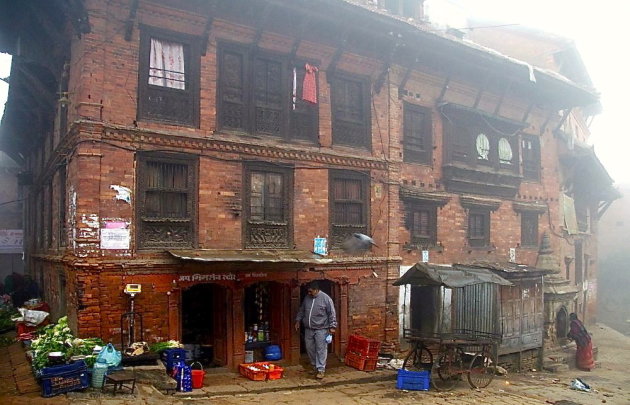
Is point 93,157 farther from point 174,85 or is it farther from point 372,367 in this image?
point 372,367

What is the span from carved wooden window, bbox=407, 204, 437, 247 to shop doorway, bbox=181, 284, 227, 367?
21.1 feet

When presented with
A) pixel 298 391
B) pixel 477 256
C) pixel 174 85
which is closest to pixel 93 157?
pixel 174 85

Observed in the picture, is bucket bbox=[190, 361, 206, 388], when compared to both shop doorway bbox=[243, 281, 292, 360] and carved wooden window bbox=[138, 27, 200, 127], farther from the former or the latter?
carved wooden window bbox=[138, 27, 200, 127]

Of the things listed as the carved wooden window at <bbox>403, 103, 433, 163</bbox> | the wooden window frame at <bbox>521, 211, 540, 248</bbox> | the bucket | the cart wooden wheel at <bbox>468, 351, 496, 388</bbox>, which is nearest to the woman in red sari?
the wooden window frame at <bbox>521, 211, 540, 248</bbox>

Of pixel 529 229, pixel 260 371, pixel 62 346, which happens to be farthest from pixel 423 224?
pixel 62 346

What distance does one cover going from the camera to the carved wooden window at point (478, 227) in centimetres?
1893

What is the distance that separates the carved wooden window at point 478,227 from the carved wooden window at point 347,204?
16.1ft

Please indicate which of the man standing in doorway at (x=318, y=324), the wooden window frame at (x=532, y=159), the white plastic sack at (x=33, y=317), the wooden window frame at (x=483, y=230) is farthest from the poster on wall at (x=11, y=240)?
the wooden window frame at (x=532, y=159)

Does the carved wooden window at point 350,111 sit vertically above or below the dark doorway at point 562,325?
above

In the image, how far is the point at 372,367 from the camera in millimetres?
14117

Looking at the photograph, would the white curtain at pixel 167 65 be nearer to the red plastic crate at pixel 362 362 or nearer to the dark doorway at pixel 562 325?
the red plastic crate at pixel 362 362

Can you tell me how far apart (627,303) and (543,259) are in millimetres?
18808

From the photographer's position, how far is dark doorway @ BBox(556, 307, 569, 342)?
19.9 m

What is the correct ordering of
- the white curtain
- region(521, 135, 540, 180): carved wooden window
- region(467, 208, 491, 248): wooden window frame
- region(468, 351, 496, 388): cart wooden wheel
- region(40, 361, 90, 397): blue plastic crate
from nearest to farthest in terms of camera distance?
region(40, 361, 90, 397): blue plastic crate, the white curtain, region(468, 351, 496, 388): cart wooden wheel, region(467, 208, 491, 248): wooden window frame, region(521, 135, 540, 180): carved wooden window
